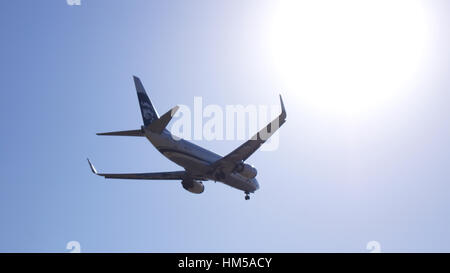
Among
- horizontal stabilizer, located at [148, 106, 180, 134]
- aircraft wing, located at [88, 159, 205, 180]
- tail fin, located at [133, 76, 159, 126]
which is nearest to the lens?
horizontal stabilizer, located at [148, 106, 180, 134]

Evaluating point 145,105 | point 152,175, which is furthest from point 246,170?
point 152,175

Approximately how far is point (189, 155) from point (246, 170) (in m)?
4.92

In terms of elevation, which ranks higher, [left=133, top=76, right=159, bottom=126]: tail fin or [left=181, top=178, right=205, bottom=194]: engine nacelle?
[left=133, top=76, right=159, bottom=126]: tail fin

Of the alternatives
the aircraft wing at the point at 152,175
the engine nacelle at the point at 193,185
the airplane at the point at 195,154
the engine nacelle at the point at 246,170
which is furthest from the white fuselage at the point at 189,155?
the aircraft wing at the point at 152,175

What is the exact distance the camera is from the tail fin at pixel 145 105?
46906mm

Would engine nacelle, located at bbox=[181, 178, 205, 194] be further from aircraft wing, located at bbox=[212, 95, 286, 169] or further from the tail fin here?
the tail fin

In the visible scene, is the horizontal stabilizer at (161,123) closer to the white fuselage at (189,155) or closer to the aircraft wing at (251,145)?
the white fuselage at (189,155)

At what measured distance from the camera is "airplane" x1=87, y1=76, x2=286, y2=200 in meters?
43.4

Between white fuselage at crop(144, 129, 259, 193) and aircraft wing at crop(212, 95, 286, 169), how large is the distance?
1.47 meters

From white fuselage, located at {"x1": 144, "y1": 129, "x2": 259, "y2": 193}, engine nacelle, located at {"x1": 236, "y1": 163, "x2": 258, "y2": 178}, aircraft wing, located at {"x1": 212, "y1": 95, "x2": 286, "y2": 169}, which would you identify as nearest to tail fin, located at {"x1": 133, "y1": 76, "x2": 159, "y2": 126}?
white fuselage, located at {"x1": 144, "y1": 129, "x2": 259, "y2": 193}

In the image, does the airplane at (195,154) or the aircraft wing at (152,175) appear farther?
the aircraft wing at (152,175)
